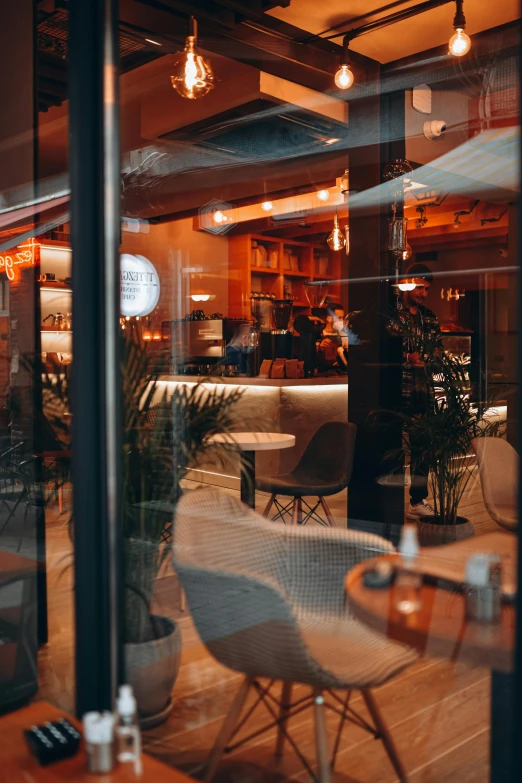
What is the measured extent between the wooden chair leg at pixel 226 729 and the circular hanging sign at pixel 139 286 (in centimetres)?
97

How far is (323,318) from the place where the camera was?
28.7 feet

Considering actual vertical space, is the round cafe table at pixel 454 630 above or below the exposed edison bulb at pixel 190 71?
below

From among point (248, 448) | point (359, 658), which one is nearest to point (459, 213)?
point (248, 448)

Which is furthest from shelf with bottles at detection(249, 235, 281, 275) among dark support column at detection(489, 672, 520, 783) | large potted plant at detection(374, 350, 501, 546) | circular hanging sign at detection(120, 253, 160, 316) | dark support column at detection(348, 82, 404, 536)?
dark support column at detection(489, 672, 520, 783)

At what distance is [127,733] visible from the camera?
60.9 inches

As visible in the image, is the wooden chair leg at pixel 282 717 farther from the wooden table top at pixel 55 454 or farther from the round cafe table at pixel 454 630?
the wooden table top at pixel 55 454

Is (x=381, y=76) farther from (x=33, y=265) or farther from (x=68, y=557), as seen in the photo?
(x=68, y=557)

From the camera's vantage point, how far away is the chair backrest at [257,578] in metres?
1.79

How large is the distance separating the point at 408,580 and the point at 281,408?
3023mm

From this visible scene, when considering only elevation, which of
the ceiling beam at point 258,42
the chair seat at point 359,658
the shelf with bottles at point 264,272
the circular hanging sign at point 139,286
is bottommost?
the chair seat at point 359,658

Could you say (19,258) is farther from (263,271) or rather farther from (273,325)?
(263,271)

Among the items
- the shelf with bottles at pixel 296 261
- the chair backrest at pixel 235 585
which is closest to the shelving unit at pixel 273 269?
the shelf with bottles at pixel 296 261

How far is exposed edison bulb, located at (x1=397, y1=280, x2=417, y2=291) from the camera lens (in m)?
5.45

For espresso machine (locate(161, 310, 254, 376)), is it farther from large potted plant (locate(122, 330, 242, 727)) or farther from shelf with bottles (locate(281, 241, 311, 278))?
shelf with bottles (locate(281, 241, 311, 278))
